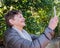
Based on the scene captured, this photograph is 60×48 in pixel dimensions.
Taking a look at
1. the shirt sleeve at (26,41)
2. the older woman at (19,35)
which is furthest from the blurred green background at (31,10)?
the shirt sleeve at (26,41)

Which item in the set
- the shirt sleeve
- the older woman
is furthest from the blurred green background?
the shirt sleeve

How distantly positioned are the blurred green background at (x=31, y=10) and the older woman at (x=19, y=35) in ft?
11.1

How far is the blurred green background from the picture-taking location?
6727 millimetres

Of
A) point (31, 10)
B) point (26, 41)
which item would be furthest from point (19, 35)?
point (31, 10)

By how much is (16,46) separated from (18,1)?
416cm

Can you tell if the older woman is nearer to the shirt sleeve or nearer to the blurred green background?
the shirt sleeve

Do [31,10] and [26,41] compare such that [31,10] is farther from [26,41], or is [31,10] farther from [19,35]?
[26,41]

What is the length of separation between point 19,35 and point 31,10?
4.04m

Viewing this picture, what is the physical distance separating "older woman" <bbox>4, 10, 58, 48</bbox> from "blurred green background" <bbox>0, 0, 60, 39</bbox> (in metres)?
3.39

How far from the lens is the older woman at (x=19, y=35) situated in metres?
2.78

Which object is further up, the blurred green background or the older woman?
the older woman

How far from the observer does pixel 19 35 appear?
2961mm

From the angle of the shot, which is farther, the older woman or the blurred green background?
the blurred green background

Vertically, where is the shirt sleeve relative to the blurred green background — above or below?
above
